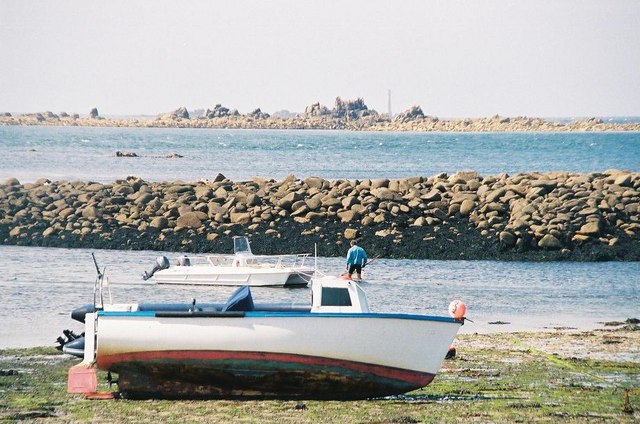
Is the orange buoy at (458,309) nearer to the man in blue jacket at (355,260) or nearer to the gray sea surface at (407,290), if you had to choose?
the gray sea surface at (407,290)

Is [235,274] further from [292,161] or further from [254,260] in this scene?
[292,161]

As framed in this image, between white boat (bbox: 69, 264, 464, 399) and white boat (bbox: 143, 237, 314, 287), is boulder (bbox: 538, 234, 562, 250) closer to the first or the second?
white boat (bbox: 143, 237, 314, 287)

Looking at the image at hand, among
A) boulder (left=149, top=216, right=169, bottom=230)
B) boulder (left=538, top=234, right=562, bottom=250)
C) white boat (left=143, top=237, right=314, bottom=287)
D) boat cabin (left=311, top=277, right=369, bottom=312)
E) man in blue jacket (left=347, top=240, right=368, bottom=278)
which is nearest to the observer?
boat cabin (left=311, top=277, right=369, bottom=312)

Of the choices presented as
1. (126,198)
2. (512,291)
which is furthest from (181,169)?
(512,291)

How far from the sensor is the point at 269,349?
17172 millimetres

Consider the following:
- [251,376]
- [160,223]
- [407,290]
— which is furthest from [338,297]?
[160,223]

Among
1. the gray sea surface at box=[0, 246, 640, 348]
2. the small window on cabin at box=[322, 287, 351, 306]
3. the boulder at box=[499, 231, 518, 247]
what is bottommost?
the gray sea surface at box=[0, 246, 640, 348]

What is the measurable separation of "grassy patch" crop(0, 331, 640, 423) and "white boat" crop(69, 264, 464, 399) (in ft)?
1.04

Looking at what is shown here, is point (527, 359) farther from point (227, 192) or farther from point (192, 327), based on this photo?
point (227, 192)

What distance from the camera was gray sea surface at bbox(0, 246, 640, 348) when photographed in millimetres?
26703

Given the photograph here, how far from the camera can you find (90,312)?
18109mm

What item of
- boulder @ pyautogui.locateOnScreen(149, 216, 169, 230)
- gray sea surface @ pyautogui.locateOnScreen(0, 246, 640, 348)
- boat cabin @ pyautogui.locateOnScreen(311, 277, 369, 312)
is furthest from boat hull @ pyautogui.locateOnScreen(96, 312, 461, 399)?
boulder @ pyautogui.locateOnScreen(149, 216, 169, 230)

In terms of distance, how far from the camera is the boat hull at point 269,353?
17.2m

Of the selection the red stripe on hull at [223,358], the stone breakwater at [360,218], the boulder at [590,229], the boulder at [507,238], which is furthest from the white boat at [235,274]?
the red stripe on hull at [223,358]
